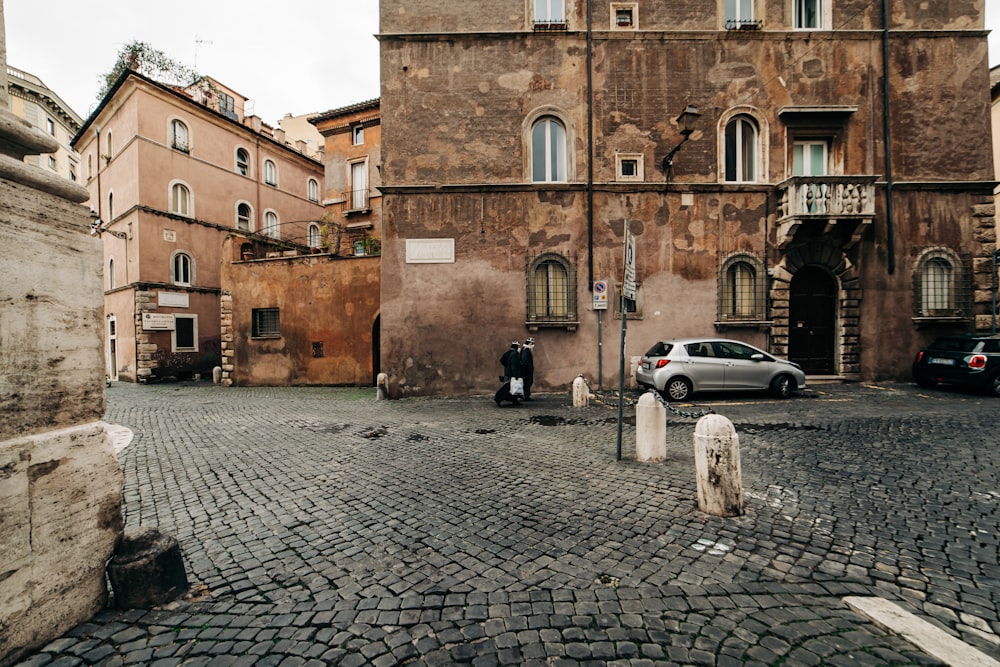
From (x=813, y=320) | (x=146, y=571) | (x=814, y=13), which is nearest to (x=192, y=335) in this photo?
(x=146, y=571)

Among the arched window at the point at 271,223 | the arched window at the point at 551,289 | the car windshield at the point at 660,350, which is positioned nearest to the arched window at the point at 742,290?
the car windshield at the point at 660,350

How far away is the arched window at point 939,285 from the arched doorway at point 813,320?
2348mm

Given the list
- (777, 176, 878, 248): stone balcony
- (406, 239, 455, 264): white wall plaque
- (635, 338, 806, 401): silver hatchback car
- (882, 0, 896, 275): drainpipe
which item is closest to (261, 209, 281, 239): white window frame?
(406, 239, 455, 264): white wall plaque

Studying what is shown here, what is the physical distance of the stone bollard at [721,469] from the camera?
4.01 m

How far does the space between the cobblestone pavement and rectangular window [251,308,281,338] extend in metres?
10.8

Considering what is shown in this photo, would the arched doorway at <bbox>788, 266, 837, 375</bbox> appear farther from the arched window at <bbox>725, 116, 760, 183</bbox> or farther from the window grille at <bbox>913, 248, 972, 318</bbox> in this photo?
the arched window at <bbox>725, 116, 760, 183</bbox>

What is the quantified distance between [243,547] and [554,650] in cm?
273

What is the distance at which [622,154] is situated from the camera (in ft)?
42.2

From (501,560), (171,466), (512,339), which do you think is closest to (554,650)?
(501,560)

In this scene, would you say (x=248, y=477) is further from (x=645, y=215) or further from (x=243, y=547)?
(x=645, y=215)

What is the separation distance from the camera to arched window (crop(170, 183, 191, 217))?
68.2 ft

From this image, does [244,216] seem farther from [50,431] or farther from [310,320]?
[50,431]

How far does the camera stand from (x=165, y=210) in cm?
2036

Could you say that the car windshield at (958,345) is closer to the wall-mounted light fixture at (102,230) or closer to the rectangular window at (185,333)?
the rectangular window at (185,333)
